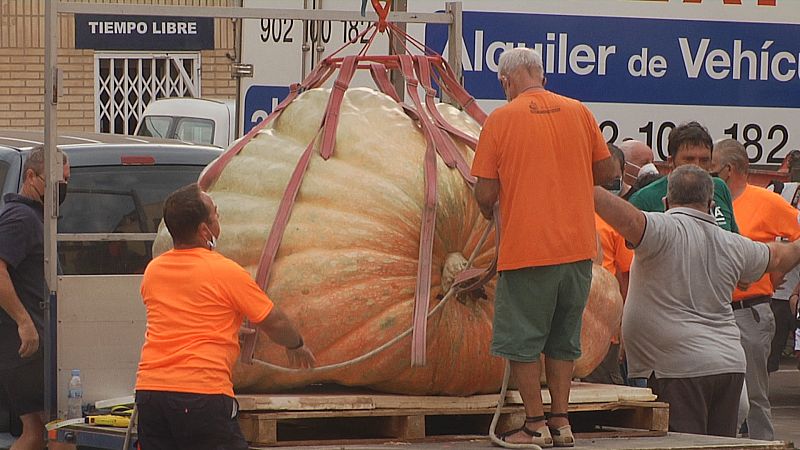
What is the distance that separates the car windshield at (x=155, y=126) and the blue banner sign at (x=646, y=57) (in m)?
6.36

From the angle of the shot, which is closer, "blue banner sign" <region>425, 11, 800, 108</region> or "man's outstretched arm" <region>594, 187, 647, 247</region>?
"man's outstretched arm" <region>594, 187, 647, 247</region>

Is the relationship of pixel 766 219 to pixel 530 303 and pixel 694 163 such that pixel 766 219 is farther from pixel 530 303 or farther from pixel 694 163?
pixel 530 303

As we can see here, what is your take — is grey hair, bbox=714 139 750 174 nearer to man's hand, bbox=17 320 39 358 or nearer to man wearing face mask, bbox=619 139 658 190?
man wearing face mask, bbox=619 139 658 190

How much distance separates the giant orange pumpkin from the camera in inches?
248

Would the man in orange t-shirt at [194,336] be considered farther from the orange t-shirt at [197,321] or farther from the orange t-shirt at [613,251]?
the orange t-shirt at [613,251]

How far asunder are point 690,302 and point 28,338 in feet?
10.7

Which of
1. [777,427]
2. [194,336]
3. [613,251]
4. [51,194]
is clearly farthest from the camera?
[777,427]

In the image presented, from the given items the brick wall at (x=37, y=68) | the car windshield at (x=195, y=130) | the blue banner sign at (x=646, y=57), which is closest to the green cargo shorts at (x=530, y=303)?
the blue banner sign at (x=646, y=57)

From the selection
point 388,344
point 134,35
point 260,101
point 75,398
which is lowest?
point 75,398

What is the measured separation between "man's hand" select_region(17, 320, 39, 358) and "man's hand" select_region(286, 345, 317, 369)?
2.32 meters

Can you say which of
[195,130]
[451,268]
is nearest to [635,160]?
[451,268]

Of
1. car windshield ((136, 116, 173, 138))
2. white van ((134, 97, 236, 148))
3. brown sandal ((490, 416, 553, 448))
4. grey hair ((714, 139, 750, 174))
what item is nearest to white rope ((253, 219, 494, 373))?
brown sandal ((490, 416, 553, 448))

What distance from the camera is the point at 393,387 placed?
6426 mm

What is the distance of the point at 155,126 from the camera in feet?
56.1
